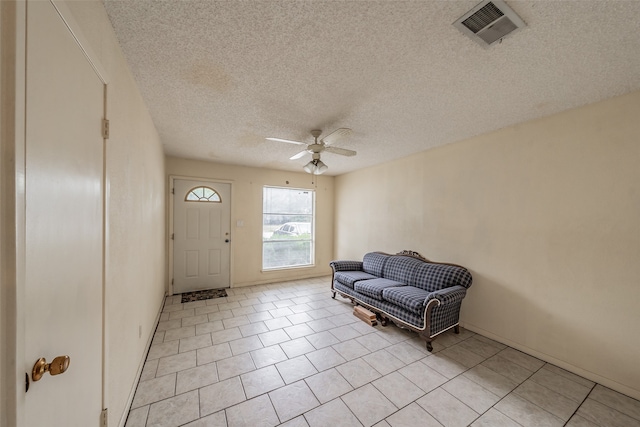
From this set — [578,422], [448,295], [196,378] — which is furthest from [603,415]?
[196,378]

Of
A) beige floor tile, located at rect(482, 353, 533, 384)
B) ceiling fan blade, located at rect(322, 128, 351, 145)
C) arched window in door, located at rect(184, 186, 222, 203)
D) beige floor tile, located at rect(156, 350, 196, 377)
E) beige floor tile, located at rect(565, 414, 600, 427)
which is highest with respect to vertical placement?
ceiling fan blade, located at rect(322, 128, 351, 145)

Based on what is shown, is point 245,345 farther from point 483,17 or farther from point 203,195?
point 483,17

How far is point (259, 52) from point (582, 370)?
400cm

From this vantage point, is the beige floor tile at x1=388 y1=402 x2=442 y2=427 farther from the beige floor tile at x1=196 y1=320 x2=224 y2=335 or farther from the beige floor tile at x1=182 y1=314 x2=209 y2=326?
the beige floor tile at x1=182 y1=314 x2=209 y2=326

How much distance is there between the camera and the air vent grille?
4.16 ft

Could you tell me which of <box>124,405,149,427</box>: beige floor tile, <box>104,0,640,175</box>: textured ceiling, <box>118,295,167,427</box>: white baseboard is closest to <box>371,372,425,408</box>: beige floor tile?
<box>124,405,149,427</box>: beige floor tile

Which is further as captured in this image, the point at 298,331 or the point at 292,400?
the point at 298,331

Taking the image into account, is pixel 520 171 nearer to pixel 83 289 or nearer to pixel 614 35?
pixel 614 35

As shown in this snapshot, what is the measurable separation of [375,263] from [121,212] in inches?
143

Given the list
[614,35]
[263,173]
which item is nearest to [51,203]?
[614,35]

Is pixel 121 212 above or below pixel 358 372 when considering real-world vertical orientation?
above

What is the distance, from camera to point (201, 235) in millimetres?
4586

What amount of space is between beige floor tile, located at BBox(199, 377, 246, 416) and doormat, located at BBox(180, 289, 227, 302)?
2.38m

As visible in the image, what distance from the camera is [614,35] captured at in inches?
56.7
